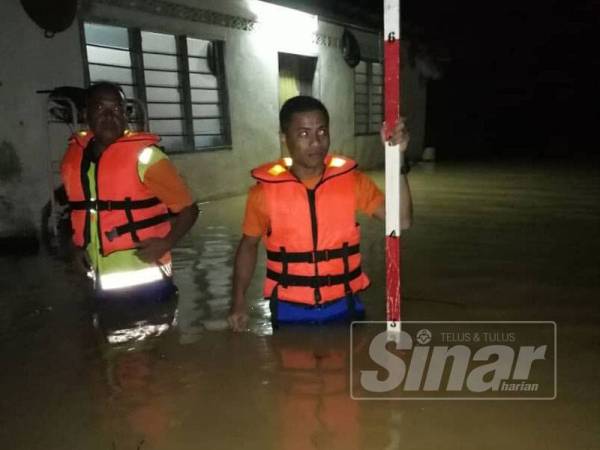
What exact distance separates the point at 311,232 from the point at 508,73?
22957 mm

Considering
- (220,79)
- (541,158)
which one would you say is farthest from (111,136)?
(541,158)

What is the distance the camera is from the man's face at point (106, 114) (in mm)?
3742

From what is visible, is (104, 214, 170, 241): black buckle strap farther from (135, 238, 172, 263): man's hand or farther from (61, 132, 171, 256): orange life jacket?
(135, 238, 172, 263): man's hand

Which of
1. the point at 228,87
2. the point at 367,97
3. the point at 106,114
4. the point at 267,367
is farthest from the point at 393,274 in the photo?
the point at 367,97

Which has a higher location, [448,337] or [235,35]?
[235,35]

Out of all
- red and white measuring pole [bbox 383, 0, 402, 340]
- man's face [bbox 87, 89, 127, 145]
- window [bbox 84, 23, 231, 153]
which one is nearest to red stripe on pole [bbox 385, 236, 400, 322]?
red and white measuring pole [bbox 383, 0, 402, 340]

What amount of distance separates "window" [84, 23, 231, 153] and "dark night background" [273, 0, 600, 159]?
5601 mm

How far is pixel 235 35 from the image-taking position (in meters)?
9.75

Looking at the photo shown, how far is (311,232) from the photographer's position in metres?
3.20

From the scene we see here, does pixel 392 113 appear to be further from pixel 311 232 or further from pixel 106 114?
pixel 106 114

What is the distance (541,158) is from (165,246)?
1496 centimetres

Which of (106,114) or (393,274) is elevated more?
(106,114)

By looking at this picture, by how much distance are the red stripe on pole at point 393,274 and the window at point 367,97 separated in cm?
1111

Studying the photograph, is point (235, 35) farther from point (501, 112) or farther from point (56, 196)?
point (501, 112)
